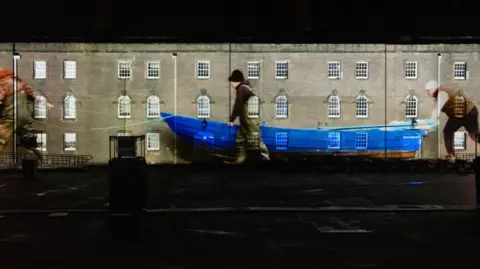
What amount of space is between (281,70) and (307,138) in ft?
22.1

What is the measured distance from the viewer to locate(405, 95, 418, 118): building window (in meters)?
50.3

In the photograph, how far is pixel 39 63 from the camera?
49656 mm

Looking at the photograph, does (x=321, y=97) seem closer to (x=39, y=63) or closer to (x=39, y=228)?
(x=39, y=63)

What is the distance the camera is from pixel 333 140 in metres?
49.4

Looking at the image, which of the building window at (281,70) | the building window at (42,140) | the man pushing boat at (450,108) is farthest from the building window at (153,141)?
the man pushing boat at (450,108)

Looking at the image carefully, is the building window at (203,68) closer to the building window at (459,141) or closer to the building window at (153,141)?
the building window at (153,141)

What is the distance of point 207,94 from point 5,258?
1537 inches

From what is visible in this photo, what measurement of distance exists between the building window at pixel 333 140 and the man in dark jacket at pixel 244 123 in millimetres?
5784

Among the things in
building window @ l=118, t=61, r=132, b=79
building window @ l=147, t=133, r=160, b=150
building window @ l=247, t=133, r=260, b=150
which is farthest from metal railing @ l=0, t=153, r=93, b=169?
building window @ l=247, t=133, r=260, b=150

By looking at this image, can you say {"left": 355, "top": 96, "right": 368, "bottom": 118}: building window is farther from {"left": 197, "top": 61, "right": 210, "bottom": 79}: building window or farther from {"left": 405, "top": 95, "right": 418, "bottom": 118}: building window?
{"left": 197, "top": 61, "right": 210, "bottom": 79}: building window

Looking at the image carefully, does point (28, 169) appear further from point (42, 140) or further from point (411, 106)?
point (411, 106)

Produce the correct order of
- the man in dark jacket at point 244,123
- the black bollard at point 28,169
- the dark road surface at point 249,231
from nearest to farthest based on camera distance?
the dark road surface at point 249,231
the black bollard at point 28,169
the man in dark jacket at point 244,123

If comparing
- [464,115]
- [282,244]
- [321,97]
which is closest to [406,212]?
[282,244]

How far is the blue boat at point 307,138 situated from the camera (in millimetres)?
49094
